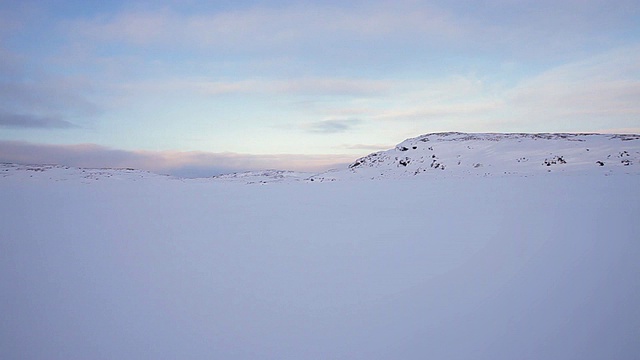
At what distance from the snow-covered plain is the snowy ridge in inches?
558

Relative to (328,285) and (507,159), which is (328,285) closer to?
(328,285)

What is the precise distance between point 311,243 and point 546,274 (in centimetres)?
195

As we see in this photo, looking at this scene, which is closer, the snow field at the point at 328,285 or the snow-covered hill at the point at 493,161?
the snow field at the point at 328,285

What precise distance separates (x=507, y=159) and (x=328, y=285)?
20406 mm

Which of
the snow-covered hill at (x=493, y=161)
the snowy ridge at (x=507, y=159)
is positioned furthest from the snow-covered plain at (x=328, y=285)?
the snowy ridge at (x=507, y=159)

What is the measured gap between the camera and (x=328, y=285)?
256 cm

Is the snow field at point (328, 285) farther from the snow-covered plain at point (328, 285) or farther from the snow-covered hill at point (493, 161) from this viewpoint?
the snow-covered hill at point (493, 161)

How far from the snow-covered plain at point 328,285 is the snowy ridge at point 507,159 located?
1417 centimetres

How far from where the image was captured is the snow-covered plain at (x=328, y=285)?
1.89 metres

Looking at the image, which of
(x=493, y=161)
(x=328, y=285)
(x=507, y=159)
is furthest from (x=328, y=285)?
(x=507, y=159)

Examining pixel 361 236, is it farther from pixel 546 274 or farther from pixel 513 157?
pixel 513 157

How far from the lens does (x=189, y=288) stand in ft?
8.30

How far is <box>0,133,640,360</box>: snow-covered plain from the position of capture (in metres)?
1.89

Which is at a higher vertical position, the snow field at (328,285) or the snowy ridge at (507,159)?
the snowy ridge at (507,159)
